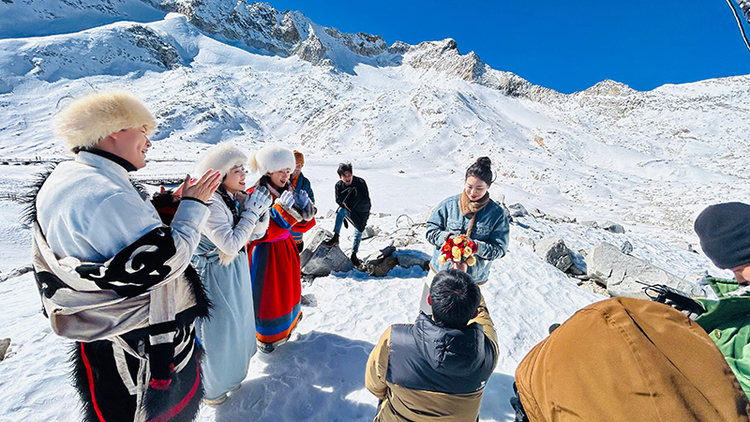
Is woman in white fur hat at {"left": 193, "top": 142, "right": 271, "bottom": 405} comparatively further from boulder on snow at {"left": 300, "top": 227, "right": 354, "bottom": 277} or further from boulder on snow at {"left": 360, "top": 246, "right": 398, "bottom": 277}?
boulder on snow at {"left": 360, "top": 246, "right": 398, "bottom": 277}

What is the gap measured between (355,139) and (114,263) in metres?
29.5

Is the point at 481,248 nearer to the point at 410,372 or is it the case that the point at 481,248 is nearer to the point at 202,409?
the point at 410,372

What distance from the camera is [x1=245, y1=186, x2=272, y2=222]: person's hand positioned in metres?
2.20

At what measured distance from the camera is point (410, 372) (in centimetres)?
145

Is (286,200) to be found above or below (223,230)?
above

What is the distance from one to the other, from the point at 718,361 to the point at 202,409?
119 inches

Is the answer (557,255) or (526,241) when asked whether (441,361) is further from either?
(526,241)

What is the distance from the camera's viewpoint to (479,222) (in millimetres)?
2727

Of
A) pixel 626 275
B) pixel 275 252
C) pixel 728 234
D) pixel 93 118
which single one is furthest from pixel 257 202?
pixel 626 275

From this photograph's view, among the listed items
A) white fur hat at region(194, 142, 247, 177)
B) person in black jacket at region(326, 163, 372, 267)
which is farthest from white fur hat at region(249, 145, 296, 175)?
person in black jacket at region(326, 163, 372, 267)

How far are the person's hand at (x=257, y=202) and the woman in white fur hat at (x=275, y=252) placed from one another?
1.28ft

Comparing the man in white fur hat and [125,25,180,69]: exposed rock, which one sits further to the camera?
[125,25,180,69]: exposed rock

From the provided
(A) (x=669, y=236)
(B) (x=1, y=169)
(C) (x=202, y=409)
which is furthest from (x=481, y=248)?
(B) (x=1, y=169)

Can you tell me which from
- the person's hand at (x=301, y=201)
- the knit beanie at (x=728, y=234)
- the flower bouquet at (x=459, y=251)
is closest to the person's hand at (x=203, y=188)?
the person's hand at (x=301, y=201)
